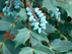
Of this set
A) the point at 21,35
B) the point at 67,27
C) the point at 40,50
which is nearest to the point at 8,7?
the point at 21,35

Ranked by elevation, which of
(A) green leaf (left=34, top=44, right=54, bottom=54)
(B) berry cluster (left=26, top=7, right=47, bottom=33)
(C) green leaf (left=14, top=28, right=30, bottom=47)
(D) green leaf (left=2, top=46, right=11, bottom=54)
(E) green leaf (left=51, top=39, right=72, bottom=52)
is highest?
(B) berry cluster (left=26, top=7, right=47, bottom=33)

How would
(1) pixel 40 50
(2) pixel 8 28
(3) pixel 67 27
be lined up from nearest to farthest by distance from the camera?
(1) pixel 40 50 → (2) pixel 8 28 → (3) pixel 67 27

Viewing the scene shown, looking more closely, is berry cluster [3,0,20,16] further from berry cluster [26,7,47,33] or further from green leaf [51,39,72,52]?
green leaf [51,39,72,52]

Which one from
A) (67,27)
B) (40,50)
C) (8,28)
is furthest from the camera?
(67,27)

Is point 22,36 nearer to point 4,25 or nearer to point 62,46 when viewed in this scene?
point 4,25

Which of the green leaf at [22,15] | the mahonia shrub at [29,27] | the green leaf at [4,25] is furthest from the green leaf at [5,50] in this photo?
the green leaf at [22,15]

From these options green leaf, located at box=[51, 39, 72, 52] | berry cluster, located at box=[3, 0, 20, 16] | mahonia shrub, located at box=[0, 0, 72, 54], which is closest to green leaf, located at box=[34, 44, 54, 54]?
mahonia shrub, located at box=[0, 0, 72, 54]

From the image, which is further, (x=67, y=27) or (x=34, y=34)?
(x=67, y=27)

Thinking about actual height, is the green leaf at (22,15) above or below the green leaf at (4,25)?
above

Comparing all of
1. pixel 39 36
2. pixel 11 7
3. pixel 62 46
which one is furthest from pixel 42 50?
pixel 11 7

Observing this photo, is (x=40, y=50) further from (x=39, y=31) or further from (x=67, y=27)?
(x=67, y=27)

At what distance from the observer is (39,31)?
637 mm

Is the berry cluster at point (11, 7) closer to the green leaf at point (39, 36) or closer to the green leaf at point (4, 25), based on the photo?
the green leaf at point (4, 25)

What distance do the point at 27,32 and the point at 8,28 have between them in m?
0.14
